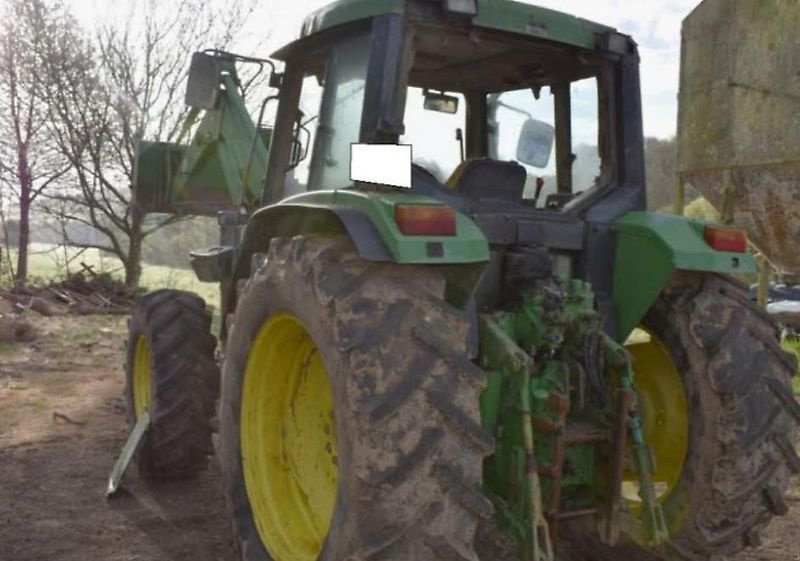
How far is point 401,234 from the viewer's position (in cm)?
Result: 254

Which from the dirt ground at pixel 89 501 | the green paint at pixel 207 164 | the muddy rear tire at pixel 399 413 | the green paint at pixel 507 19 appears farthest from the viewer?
the green paint at pixel 207 164

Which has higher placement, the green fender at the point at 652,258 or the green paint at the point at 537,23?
the green paint at the point at 537,23

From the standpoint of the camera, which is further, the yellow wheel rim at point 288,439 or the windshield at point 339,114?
the windshield at point 339,114

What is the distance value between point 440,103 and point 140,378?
2474 mm

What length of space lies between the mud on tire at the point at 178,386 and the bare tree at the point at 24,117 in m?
12.4

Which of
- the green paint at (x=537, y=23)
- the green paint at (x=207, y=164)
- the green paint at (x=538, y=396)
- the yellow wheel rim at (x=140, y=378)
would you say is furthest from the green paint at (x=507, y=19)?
the yellow wheel rim at (x=140, y=378)

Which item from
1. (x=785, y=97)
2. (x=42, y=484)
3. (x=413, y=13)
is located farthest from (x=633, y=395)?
(x=785, y=97)

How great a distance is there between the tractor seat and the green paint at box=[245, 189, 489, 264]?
1.80 ft

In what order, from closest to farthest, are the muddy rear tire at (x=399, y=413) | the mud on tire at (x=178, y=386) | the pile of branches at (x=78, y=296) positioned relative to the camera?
1. the muddy rear tire at (x=399, y=413)
2. the mud on tire at (x=178, y=386)
3. the pile of branches at (x=78, y=296)

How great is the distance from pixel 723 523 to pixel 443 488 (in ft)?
4.48

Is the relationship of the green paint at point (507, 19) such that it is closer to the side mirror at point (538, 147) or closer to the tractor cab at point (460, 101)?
the tractor cab at point (460, 101)

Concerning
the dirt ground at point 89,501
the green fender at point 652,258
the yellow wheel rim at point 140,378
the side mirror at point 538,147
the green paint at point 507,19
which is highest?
the green paint at point 507,19

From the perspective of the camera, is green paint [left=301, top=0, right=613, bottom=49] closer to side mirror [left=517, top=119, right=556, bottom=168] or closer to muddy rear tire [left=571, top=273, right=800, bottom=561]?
side mirror [left=517, top=119, right=556, bottom=168]

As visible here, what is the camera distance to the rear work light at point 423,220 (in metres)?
2.55
